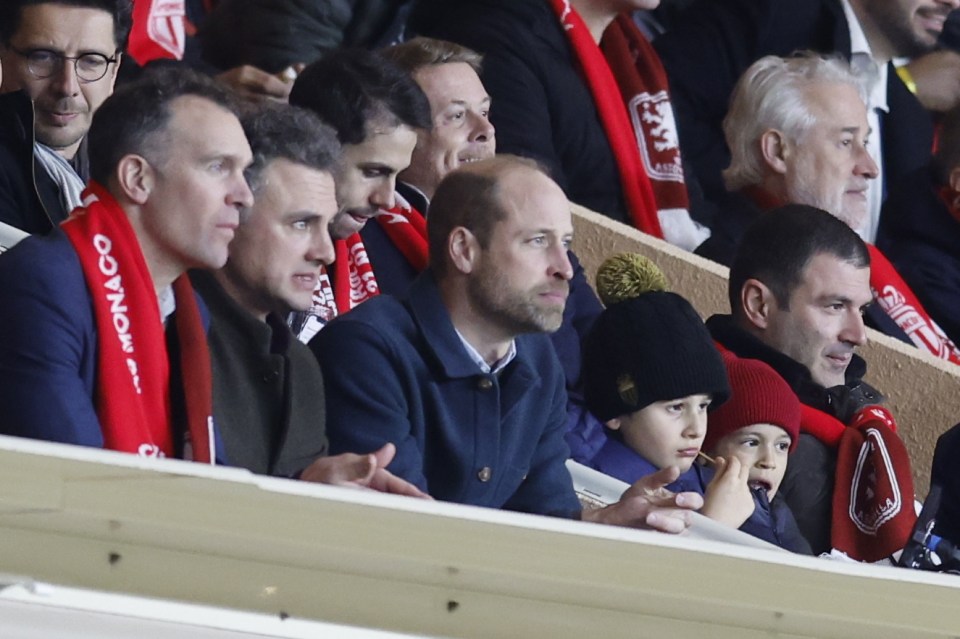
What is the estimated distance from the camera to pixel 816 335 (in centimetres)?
393

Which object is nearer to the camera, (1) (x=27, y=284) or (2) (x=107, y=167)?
(1) (x=27, y=284)

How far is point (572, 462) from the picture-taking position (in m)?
3.36

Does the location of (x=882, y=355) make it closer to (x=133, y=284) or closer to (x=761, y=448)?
(x=761, y=448)

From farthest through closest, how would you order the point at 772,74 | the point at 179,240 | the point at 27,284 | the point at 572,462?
the point at 772,74 → the point at 572,462 → the point at 179,240 → the point at 27,284

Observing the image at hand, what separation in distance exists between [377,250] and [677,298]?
0.52m

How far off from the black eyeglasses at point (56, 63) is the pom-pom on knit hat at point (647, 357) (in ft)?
3.04

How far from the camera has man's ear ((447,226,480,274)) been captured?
10.2ft

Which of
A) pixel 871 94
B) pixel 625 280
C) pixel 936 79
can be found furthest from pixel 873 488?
pixel 936 79

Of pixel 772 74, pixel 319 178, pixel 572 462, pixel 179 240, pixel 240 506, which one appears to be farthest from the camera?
pixel 772 74

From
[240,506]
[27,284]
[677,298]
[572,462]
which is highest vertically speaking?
[240,506]

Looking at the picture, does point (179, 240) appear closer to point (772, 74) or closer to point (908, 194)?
point (772, 74)

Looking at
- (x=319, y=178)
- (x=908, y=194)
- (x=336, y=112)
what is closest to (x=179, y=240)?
(x=319, y=178)

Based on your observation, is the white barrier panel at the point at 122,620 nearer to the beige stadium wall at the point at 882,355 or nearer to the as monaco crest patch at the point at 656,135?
the beige stadium wall at the point at 882,355

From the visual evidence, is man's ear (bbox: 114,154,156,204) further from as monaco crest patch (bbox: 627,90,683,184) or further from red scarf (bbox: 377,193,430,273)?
as monaco crest patch (bbox: 627,90,683,184)
